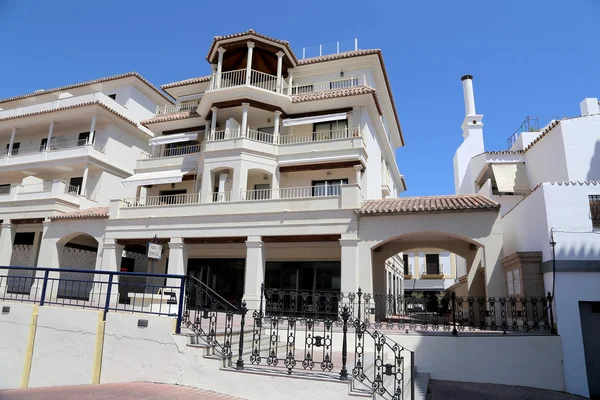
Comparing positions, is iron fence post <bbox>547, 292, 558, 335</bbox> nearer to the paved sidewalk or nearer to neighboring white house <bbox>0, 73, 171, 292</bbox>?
the paved sidewalk

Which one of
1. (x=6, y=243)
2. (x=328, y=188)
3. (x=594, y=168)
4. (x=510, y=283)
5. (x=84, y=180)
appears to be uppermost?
(x=84, y=180)

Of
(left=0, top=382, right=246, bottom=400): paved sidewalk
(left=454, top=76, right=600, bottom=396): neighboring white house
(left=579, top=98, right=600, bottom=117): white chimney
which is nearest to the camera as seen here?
(left=0, top=382, right=246, bottom=400): paved sidewalk

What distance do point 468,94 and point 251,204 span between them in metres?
24.0

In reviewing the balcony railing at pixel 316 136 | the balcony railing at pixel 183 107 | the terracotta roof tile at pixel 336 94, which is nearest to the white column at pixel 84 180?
the balcony railing at pixel 183 107

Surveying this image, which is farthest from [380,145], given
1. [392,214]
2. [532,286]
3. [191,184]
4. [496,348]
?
[496,348]

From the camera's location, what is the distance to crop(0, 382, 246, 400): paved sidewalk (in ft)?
23.2

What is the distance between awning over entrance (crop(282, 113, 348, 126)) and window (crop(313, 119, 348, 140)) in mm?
572

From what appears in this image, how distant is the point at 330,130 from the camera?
Result: 67.7 feet

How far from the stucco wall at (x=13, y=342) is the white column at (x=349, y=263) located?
10253 millimetres

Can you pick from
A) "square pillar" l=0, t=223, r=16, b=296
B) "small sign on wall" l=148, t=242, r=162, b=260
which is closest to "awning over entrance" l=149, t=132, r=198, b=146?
"small sign on wall" l=148, t=242, r=162, b=260

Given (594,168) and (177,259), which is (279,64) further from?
(594,168)

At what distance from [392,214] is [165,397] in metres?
11.1

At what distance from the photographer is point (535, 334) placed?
1141 centimetres

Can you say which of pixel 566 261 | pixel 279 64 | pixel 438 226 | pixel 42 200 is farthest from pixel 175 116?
pixel 566 261
